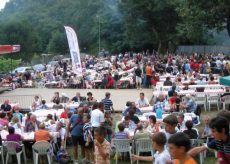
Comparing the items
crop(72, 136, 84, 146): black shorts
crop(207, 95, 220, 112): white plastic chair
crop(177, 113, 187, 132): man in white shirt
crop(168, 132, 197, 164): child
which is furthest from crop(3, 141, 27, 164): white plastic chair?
crop(207, 95, 220, 112): white plastic chair

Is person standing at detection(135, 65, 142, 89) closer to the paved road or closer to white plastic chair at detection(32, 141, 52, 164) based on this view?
the paved road

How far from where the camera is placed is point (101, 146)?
9.52 meters

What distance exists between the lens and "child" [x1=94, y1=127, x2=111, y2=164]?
9.34 meters

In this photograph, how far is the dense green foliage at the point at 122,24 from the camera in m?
30.9

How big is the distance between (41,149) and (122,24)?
5840 cm

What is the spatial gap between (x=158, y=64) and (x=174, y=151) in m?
31.1

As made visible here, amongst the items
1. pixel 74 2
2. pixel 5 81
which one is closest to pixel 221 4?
pixel 5 81

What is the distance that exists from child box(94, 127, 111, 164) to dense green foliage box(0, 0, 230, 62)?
21.1 meters

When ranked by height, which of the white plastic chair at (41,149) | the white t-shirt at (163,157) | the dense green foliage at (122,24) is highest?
the dense green foliage at (122,24)

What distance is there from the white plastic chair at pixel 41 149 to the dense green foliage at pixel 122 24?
18765 millimetres

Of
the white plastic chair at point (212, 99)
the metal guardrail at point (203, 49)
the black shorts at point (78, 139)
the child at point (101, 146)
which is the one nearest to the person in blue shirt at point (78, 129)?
the black shorts at point (78, 139)

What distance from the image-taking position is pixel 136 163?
13.5 meters

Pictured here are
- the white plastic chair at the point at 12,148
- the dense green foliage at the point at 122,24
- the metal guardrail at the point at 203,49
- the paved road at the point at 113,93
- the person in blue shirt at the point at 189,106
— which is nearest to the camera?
the white plastic chair at the point at 12,148

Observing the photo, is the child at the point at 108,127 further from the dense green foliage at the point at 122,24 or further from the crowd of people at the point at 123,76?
the dense green foliage at the point at 122,24
